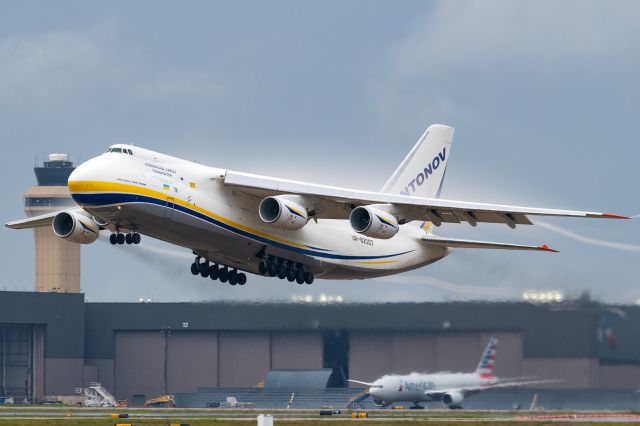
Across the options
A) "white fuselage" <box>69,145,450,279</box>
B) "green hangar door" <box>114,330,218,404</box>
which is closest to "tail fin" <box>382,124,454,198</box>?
"white fuselage" <box>69,145,450,279</box>

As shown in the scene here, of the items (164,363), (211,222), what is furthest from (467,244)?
(164,363)

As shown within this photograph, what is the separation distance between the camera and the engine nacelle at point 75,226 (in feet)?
115

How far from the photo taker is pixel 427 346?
45938 mm

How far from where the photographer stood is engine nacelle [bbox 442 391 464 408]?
44250mm

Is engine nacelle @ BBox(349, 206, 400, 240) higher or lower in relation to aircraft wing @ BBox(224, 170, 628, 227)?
lower

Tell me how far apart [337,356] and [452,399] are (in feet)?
20.4

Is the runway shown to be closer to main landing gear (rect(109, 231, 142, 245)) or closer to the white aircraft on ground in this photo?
the white aircraft on ground

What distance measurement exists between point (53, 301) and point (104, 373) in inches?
179

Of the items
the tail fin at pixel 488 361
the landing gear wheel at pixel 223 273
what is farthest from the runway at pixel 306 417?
the landing gear wheel at pixel 223 273

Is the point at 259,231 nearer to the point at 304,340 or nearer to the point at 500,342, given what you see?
the point at 500,342

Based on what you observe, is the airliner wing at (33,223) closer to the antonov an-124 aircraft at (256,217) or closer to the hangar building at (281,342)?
the antonov an-124 aircraft at (256,217)

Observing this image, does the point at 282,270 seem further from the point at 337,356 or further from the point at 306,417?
the point at 337,356

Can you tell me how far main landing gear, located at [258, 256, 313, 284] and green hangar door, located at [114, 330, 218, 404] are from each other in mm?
22361

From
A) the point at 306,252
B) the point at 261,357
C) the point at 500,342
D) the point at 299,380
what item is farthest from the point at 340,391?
the point at 306,252
